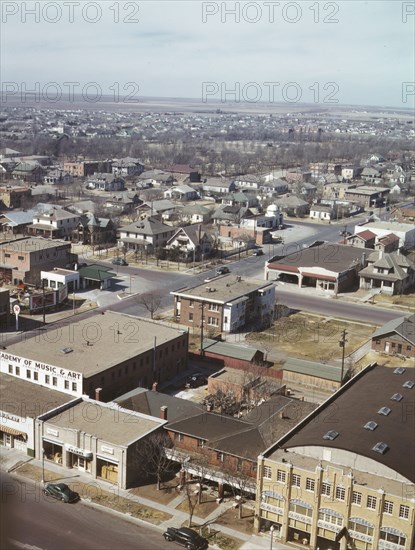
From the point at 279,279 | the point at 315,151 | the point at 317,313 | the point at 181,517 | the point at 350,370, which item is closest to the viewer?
the point at 181,517

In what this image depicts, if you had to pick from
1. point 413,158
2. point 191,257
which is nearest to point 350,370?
point 191,257

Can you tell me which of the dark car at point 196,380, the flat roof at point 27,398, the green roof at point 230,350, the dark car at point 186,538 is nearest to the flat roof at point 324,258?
the green roof at point 230,350

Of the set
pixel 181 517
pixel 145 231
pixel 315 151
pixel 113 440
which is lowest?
pixel 181 517

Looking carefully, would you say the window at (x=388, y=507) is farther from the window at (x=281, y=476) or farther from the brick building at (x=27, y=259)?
the brick building at (x=27, y=259)

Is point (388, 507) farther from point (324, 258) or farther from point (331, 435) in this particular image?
point (324, 258)

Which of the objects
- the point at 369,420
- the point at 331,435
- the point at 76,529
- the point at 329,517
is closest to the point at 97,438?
the point at 76,529

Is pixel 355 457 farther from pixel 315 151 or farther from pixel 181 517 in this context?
pixel 315 151

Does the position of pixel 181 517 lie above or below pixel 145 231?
below
